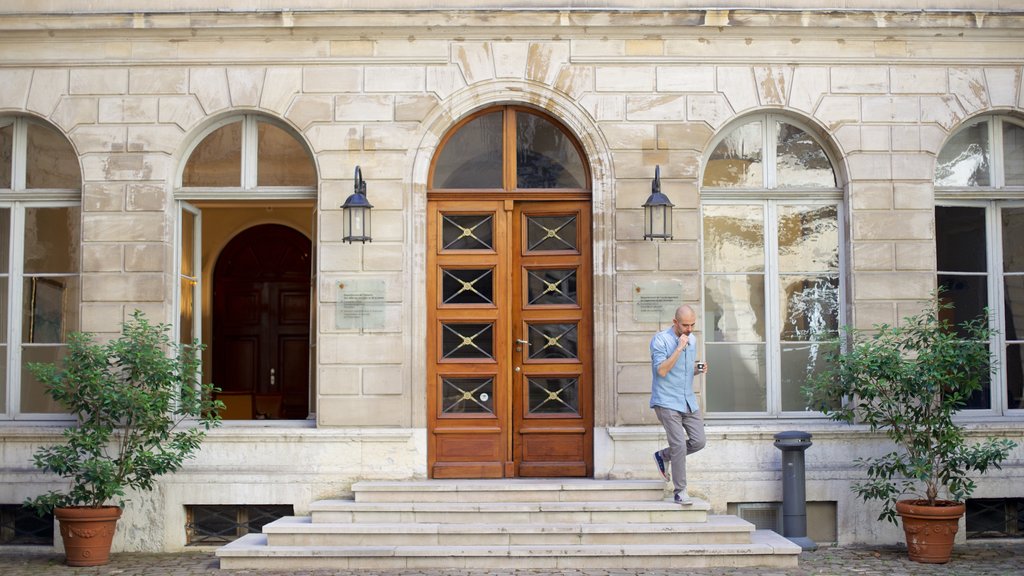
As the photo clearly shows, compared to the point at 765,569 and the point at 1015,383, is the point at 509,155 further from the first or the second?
the point at 1015,383

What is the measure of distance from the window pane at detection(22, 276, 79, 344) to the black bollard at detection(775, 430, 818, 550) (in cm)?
665

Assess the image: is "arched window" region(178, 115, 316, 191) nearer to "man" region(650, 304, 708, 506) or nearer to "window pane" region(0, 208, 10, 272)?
"window pane" region(0, 208, 10, 272)

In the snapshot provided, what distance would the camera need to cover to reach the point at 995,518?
417 inches

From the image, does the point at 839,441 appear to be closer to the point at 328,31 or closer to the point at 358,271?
the point at 358,271

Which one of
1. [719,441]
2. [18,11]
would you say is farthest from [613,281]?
[18,11]

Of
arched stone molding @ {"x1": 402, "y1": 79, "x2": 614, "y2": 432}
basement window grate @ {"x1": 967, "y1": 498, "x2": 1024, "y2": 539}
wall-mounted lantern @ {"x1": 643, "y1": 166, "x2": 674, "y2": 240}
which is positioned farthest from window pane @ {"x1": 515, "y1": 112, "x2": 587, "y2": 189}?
basement window grate @ {"x1": 967, "y1": 498, "x2": 1024, "y2": 539}

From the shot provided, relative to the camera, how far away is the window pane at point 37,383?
426 inches

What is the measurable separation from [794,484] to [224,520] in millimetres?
5092

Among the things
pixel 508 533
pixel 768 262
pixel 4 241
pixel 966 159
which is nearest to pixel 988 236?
pixel 966 159

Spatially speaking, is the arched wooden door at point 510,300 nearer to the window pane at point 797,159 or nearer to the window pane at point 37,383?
the window pane at point 797,159

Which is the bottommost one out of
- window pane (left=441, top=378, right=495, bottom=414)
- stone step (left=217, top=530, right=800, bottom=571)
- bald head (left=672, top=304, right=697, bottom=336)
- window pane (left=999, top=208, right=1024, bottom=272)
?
stone step (left=217, top=530, right=800, bottom=571)

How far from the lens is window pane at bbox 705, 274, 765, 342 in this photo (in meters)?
10.8

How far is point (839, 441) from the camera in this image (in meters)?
10.5

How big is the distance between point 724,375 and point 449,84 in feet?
12.2
